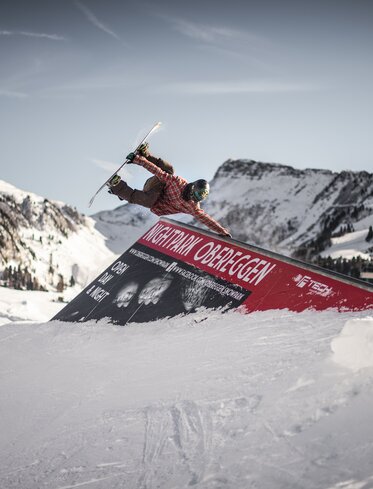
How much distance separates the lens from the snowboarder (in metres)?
9.85

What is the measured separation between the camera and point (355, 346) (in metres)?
4.68

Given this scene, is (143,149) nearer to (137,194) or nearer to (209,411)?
(137,194)

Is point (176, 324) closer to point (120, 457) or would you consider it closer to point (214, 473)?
point (120, 457)

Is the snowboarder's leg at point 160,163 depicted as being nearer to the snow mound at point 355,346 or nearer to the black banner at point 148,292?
the black banner at point 148,292

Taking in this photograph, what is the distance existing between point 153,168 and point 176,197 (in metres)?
0.85

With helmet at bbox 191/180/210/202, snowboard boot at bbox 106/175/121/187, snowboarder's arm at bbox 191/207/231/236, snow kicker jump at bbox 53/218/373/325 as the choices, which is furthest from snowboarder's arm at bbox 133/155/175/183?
snow kicker jump at bbox 53/218/373/325

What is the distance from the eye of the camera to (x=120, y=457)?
4.15 metres

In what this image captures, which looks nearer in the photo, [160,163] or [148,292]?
[148,292]

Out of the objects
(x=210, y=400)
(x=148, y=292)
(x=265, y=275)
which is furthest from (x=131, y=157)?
(x=210, y=400)

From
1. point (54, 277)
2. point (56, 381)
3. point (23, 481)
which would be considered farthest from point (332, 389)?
point (54, 277)

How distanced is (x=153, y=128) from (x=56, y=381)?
22.8 ft

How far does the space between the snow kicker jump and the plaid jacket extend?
36cm

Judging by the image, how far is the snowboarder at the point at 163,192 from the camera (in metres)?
9.85

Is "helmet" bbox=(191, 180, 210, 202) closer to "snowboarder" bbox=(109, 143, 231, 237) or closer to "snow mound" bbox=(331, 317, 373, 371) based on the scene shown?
"snowboarder" bbox=(109, 143, 231, 237)
